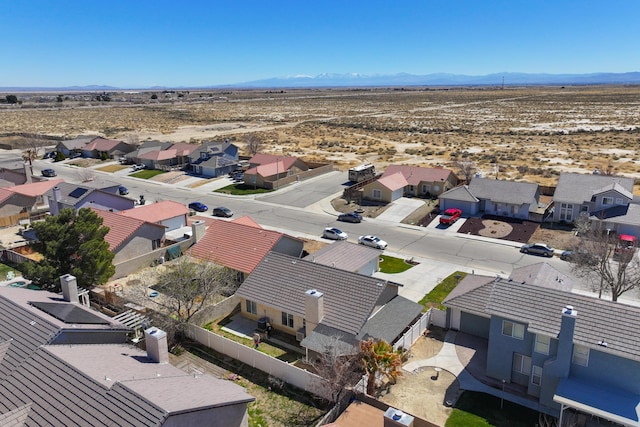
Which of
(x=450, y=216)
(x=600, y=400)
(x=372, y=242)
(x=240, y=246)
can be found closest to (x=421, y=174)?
(x=450, y=216)

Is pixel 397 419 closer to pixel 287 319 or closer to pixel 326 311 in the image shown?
pixel 326 311

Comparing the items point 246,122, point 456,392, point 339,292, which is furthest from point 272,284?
point 246,122

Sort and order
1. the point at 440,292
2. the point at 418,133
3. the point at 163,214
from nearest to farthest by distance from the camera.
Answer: the point at 440,292
the point at 163,214
the point at 418,133

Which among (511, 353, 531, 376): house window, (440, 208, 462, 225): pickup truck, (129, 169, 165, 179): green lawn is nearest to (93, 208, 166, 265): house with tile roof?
(440, 208, 462, 225): pickup truck

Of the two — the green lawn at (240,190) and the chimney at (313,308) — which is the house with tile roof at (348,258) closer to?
the chimney at (313,308)

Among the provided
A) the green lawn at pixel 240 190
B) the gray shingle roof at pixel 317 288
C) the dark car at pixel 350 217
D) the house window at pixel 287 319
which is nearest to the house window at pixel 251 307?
the gray shingle roof at pixel 317 288

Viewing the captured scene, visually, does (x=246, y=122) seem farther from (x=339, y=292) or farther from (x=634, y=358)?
(x=634, y=358)
